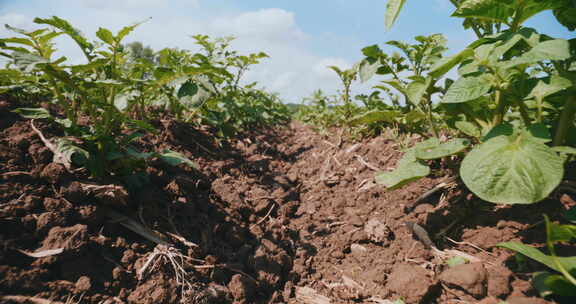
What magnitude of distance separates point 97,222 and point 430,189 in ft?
6.18

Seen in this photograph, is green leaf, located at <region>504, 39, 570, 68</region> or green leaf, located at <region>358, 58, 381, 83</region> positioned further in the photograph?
green leaf, located at <region>358, 58, 381, 83</region>

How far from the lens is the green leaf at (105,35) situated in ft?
5.26

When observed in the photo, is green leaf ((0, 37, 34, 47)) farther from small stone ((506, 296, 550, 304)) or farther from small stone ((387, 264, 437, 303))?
small stone ((506, 296, 550, 304))

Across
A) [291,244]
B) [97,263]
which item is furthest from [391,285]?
[97,263]

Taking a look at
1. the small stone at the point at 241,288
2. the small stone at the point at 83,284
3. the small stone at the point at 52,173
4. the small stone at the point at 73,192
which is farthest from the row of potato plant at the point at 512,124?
the small stone at the point at 52,173

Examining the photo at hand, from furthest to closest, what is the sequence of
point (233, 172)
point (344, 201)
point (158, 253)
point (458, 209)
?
point (233, 172) → point (344, 201) → point (458, 209) → point (158, 253)

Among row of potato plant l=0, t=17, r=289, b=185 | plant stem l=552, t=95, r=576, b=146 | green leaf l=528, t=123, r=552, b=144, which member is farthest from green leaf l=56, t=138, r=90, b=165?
plant stem l=552, t=95, r=576, b=146

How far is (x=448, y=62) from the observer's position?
1365 mm

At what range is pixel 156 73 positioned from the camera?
1.79 m

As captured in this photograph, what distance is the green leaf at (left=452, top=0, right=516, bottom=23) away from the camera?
136 cm

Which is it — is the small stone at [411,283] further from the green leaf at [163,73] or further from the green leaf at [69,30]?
the green leaf at [69,30]

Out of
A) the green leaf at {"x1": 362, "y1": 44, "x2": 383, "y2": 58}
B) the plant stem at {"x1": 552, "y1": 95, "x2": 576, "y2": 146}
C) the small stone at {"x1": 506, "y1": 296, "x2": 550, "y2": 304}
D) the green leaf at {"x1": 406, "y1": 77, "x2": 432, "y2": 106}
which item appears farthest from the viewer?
the green leaf at {"x1": 362, "y1": 44, "x2": 383, "y2": 58}

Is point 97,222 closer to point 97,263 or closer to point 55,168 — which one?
point 97,263

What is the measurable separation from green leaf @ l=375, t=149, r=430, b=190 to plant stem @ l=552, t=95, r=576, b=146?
599 mm
